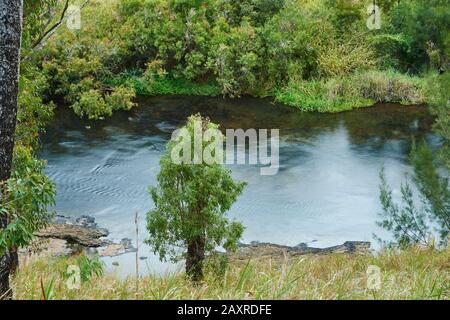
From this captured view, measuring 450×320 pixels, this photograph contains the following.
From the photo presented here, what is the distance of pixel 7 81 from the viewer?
4590mm

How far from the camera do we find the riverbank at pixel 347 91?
65.1ft

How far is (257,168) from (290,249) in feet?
13.2

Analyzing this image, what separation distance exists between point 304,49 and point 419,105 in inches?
161

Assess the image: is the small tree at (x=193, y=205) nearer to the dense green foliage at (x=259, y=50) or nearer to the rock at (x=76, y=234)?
the rock at (x=76, y=234)

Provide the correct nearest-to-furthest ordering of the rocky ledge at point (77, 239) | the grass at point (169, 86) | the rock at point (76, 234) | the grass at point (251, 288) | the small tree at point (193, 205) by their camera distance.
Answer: the grass at point (251, 288) < the small tree at point (193, 205) < the rocky ledge at point (77, 239) < the rock at point (76, 234) < the grass at point (169, 86)

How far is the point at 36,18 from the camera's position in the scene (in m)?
9.26

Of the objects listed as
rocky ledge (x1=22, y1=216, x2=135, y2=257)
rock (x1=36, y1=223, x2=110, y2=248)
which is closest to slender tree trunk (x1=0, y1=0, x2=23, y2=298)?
rocky ledge (x1=22, y1=216, x2=135, y2=257)

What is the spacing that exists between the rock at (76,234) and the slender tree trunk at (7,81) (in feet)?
23.2

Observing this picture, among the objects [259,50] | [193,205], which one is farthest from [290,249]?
[259,50]

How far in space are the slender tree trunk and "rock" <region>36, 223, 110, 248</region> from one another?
23.2 feet

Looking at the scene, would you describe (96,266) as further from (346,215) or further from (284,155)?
(284,155)

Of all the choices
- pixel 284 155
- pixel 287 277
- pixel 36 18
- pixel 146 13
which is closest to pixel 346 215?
pixel 284 155

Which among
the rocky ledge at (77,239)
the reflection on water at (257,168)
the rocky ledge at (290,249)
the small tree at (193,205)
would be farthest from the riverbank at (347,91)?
the small tree at (193,205)

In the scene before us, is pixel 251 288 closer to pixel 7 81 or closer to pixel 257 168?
pixel 7 81
